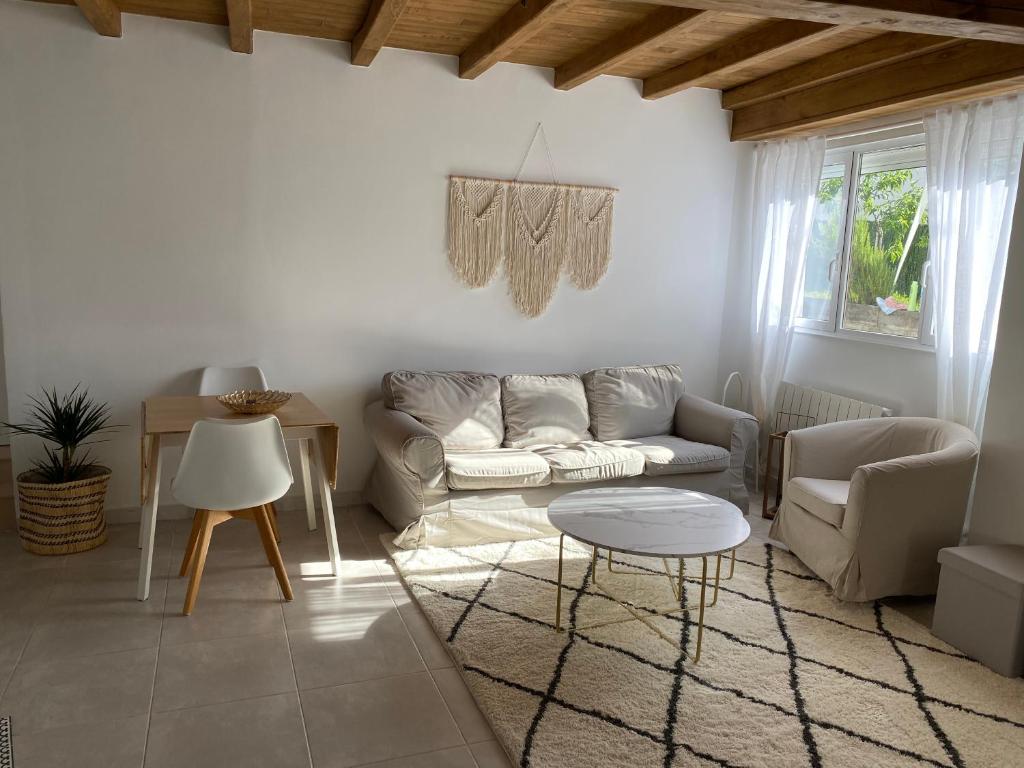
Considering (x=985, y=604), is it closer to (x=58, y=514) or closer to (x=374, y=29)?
(x=374, y=29)

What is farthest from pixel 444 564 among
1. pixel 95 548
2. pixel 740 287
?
pixel 740 287

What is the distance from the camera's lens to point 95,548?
3715 millimetres

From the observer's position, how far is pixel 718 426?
14.4ft

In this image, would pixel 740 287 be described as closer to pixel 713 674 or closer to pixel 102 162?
pixel 713 674

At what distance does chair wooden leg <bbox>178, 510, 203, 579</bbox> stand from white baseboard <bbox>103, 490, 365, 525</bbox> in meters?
0.62

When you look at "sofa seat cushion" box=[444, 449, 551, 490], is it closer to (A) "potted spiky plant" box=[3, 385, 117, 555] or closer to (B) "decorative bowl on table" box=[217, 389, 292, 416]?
(B) "decorative bowl on table" box=[217, 389, 292, 416]

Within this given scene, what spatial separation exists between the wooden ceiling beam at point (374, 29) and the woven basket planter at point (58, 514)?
7.77 feet

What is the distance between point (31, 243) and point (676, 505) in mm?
3181

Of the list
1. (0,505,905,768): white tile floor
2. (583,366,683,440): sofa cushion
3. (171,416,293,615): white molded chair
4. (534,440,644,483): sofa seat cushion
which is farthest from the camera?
(583,366,683,440): sofa cushion

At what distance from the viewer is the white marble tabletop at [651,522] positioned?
Answer: 278 centimetres

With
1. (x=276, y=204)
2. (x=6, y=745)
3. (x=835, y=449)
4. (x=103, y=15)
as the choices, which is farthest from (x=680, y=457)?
(x=103, y=15)

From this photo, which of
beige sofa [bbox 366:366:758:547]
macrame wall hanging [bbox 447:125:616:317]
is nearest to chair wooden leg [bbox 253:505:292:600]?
beige sofa [bbox 366:366:758:547]

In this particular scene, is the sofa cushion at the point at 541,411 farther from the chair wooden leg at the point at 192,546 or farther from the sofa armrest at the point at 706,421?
the chair wooden leg at the point at 192,546

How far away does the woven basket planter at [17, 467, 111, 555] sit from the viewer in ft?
11.7
